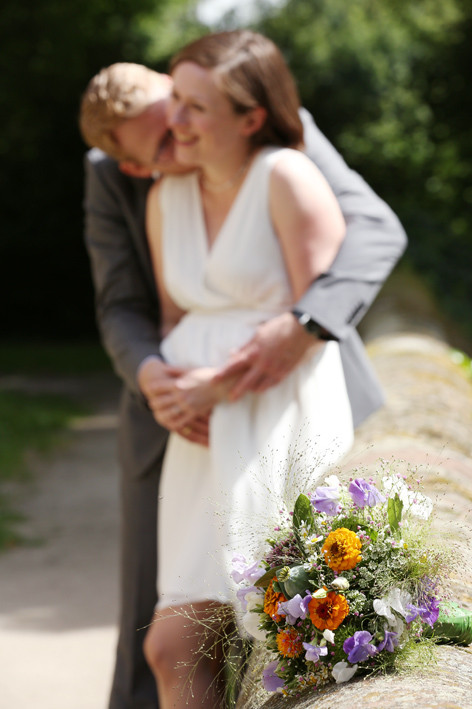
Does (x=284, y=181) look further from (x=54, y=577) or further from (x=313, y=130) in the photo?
(x=54, y=577)

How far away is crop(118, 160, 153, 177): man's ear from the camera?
8.32 ft

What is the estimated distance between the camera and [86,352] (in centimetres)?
1541

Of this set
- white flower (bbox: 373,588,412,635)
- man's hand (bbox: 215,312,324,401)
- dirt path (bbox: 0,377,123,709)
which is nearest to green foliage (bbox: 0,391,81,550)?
dirt path (bbox: 0,377,123,709)

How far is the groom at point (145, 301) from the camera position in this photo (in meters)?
2.30

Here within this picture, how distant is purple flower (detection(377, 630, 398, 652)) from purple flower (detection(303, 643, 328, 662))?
3.1 inches

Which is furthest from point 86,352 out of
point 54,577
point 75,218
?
point 54,577

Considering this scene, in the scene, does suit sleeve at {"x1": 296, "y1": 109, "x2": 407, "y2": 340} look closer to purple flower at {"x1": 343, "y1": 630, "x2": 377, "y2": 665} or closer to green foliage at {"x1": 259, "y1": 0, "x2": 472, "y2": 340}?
purple flower at {"x1": 343, "y1": 630, "x2": 377, "y2": 665}

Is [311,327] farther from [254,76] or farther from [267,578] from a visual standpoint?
[267,578]

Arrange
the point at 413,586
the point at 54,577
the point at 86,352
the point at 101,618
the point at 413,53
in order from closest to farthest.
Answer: the point at 413,586, the point at 101,618, the point at 54,577, the point at 86,352, the point at 413,53

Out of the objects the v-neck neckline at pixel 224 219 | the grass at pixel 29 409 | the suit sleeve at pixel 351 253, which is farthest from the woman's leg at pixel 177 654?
the grass at pixel 29 409

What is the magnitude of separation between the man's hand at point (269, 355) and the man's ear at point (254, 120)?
1.48ft

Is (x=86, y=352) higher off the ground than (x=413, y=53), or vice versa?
(x=413, y=53)

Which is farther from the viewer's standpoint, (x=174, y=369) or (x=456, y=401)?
(x=456, y=401)

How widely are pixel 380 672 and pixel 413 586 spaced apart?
14 cm
